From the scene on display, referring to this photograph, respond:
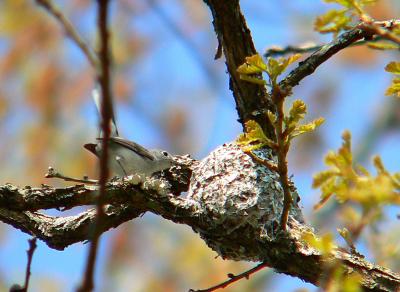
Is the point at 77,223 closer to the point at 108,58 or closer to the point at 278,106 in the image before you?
the point at 278,106

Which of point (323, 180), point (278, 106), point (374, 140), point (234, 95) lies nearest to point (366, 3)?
point (278, 106)

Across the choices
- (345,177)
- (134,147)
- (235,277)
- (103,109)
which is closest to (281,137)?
(345,177)

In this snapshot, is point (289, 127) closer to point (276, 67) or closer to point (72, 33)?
point (276, 67)

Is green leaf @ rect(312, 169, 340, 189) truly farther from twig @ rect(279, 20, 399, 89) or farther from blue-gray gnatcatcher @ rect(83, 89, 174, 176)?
blue-gray gnatcatcher @ rect(83, 89, 174, 176)

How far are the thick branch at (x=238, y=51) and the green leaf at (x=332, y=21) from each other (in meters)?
1.03

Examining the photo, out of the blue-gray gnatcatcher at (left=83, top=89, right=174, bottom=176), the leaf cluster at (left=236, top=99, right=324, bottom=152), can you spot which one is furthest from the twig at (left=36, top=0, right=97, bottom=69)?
the blue-gray gnatcatcher at (left=83, top=89, right=174, bottom=176)

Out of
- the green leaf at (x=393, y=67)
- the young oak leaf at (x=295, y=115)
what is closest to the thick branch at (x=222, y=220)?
the young oak leaf at (x=295, y=115)

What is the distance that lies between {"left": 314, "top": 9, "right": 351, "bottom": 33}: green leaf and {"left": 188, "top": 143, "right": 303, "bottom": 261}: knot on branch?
1.20m

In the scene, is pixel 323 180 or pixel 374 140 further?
pixel 374 140

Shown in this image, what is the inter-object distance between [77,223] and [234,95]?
3.53ft

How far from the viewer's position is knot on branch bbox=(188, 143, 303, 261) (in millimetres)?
3117

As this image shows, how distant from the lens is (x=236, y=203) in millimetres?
3352

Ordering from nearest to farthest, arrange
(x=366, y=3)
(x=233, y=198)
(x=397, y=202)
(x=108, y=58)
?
(x=108, y=58) < (x=397, y=202) < (x=366, y=3) < (x=233, y=198)

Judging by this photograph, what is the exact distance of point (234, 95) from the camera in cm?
338
